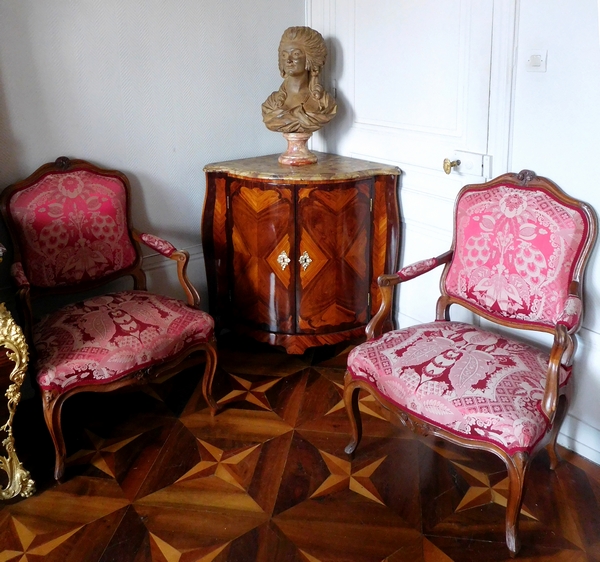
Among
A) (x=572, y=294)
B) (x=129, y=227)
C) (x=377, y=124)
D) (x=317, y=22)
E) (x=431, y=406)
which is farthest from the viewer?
(x=317, y=22)

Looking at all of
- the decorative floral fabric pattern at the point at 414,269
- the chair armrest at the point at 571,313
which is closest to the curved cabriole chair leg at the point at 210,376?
the decorative floral fabric pattern at the point at 414,269

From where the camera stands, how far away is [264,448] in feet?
7.00

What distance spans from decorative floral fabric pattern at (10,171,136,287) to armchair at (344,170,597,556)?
102cm

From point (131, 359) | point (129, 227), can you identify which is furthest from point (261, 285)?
point (131, 359)

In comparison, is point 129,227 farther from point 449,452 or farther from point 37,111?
point 449,452

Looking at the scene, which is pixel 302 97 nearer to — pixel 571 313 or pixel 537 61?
pixel 537 61

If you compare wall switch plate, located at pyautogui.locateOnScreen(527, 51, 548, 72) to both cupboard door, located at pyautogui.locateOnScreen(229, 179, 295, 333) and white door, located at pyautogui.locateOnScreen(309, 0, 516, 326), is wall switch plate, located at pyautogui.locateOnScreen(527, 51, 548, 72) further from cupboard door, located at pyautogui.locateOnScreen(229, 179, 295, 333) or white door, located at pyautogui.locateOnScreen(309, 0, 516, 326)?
cupboard door, located at pyautogui.locateOnScreen(229, 179, 295, 333)

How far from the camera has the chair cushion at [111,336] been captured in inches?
74.6

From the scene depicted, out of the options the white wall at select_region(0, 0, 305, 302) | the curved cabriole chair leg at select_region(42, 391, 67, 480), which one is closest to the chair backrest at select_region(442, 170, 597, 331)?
the white wall at select_region(0, 0, 305, 302)

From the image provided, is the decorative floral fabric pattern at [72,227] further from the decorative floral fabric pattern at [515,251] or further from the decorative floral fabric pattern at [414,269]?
the decorative floral fabric pattern at [515,251]

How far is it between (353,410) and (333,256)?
699mm

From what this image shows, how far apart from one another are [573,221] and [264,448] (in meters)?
1.20

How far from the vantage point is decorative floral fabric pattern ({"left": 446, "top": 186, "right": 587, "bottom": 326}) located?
1.86 meters

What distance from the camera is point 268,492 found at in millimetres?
1919
